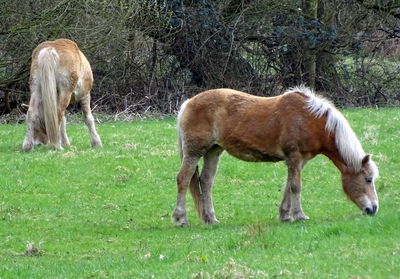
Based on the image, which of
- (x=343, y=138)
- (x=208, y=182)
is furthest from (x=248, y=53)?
(x=343, y=138)

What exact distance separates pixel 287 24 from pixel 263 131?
1527 cm

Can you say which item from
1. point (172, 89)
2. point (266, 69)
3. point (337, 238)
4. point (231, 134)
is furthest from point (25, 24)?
point (337, 238)

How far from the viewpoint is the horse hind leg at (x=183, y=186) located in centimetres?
1094

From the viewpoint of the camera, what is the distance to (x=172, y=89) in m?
25.1

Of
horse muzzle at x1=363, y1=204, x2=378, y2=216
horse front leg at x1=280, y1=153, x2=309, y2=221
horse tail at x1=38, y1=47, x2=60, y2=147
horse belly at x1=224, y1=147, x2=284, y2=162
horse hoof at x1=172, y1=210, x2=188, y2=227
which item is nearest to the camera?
horse muzzle at x1=363, y1=204, x2=378, y2=216

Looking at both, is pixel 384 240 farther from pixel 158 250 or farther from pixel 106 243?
pixel 106 243

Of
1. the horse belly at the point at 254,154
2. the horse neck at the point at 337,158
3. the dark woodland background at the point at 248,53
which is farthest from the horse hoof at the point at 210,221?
the dark woodland background at the point at 248,53

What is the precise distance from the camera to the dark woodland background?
2441 centimetres

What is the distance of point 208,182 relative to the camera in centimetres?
1113

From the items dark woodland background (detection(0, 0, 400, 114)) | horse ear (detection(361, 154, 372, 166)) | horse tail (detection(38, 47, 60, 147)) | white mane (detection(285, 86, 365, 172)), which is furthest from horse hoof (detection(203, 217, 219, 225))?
dark woodland background (detection(0, 0, 400, 114))

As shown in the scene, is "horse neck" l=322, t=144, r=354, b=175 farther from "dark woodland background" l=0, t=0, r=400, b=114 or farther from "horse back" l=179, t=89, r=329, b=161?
"dark woodland background" l=0, t=0, r=400, b=114

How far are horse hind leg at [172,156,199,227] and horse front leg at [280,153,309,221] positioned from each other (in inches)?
48.2

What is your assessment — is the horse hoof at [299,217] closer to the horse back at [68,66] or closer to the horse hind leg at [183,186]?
the horse hind leg at [183,186]

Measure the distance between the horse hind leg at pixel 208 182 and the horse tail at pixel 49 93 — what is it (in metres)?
5.08
